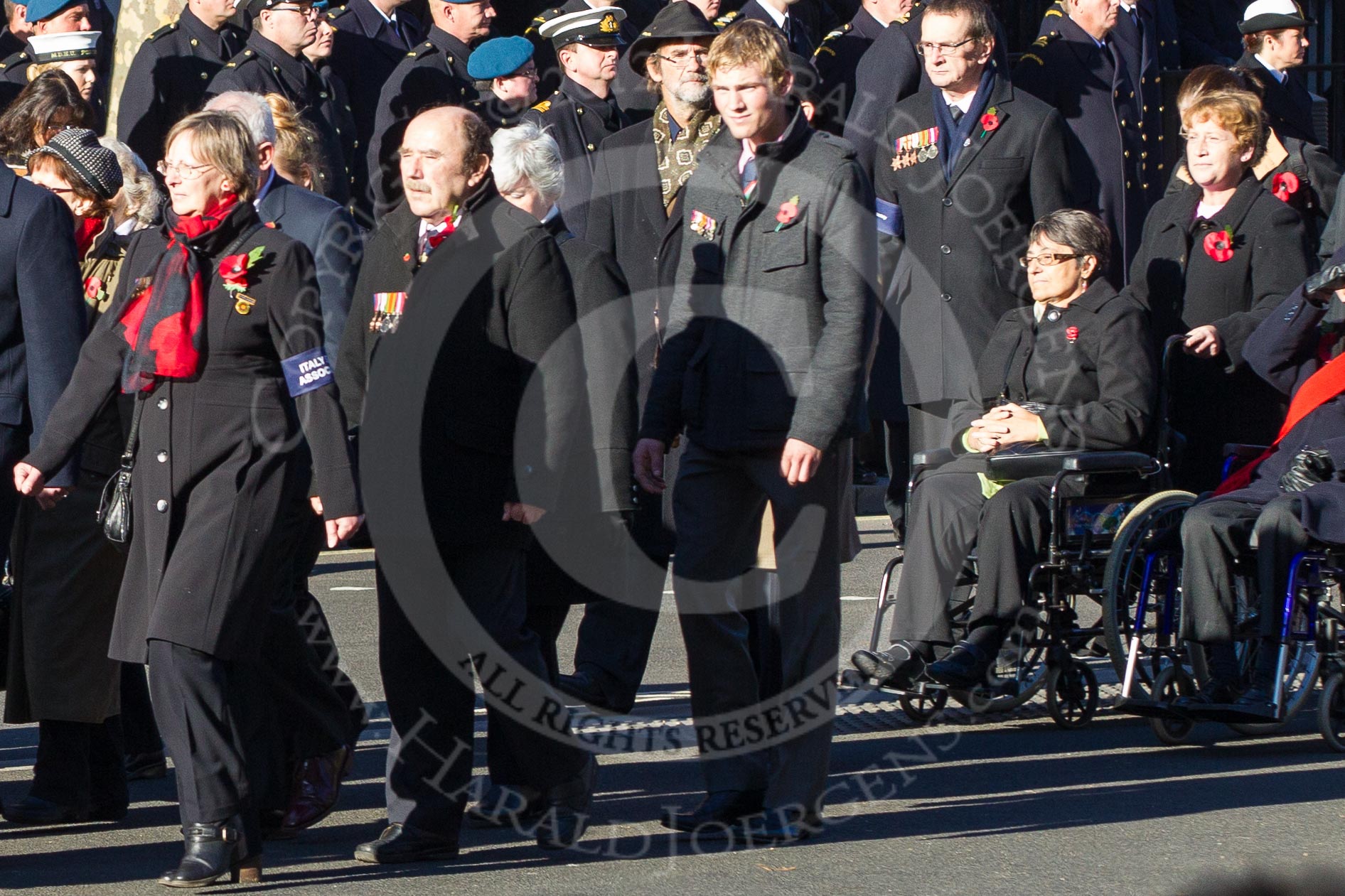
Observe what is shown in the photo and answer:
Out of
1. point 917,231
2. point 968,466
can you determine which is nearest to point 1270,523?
point 968,466

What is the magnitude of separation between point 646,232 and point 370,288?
2214mm

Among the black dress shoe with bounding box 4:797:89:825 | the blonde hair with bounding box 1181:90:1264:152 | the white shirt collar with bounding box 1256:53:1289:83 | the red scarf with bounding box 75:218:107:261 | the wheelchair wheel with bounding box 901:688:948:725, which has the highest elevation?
the white shirt collar with bounding box 1256:53:1289:83

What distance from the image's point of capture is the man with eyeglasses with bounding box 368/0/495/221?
9289 mm

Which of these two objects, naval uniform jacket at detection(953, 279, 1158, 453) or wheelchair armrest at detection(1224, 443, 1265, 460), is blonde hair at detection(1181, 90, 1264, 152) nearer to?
naval uniform jacket at detection(953, 279, 1158, 453)

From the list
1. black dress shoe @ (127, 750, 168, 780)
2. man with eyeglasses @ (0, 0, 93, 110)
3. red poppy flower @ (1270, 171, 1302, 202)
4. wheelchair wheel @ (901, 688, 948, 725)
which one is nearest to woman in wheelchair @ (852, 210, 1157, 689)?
wheelchair wheel @ (901, 688, 948, 725)

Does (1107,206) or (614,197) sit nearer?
(614,197)

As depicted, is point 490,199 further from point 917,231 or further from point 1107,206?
point 1107,206

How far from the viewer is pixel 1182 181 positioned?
27.0 feet

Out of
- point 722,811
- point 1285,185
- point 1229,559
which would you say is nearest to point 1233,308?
point 1285,185

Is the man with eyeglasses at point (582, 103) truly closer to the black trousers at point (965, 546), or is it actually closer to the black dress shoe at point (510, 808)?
the black trousers at point (965, 546)

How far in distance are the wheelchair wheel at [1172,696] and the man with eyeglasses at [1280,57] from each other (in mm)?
3831

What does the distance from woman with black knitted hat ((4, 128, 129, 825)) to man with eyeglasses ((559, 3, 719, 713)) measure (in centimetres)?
154

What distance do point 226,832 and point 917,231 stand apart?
13.8 feet

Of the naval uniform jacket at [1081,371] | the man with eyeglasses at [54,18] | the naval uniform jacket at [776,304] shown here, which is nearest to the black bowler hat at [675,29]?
the naval uniform jacket at [1081,371]
